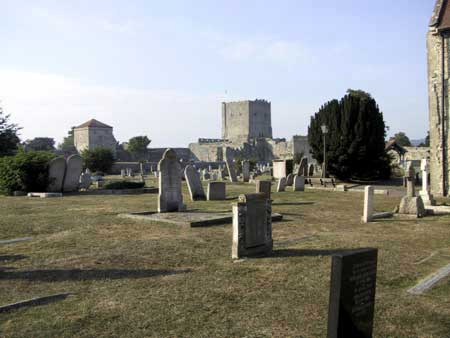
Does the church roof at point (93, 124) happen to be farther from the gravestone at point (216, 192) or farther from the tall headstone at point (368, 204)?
the tall headstone at point (368, 204)

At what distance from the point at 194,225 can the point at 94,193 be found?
1335cm

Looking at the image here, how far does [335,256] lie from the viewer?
3.20 meters

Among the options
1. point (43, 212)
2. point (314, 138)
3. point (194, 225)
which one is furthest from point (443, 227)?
point (314, 138)

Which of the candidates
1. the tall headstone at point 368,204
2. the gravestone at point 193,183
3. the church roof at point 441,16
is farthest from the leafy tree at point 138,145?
the tall headstone at point 368,204

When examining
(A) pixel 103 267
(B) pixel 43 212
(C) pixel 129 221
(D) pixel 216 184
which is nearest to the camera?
(A) pixel 103 267

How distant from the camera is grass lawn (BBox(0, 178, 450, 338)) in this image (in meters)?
4.54

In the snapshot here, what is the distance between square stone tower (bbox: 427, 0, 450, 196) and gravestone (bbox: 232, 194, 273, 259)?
13398 millimetres

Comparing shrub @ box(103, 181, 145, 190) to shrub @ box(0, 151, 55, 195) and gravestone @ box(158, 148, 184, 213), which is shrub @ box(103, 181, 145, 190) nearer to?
shrub @ box(0, 151, 55, 195)

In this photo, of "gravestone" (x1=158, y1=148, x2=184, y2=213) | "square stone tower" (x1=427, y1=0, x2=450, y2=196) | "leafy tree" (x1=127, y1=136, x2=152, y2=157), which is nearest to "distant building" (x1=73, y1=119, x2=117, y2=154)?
"leafy tree" (x1=127, y1=136, x2=152, y2=157)

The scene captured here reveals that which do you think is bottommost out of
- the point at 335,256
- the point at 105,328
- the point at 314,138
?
the point at 105,328

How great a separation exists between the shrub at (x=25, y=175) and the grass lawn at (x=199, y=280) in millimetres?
11203

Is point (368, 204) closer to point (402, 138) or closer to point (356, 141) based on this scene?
point (356, 141)

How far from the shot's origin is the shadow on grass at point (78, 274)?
6.33m

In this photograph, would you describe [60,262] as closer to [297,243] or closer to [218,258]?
[218,258]
